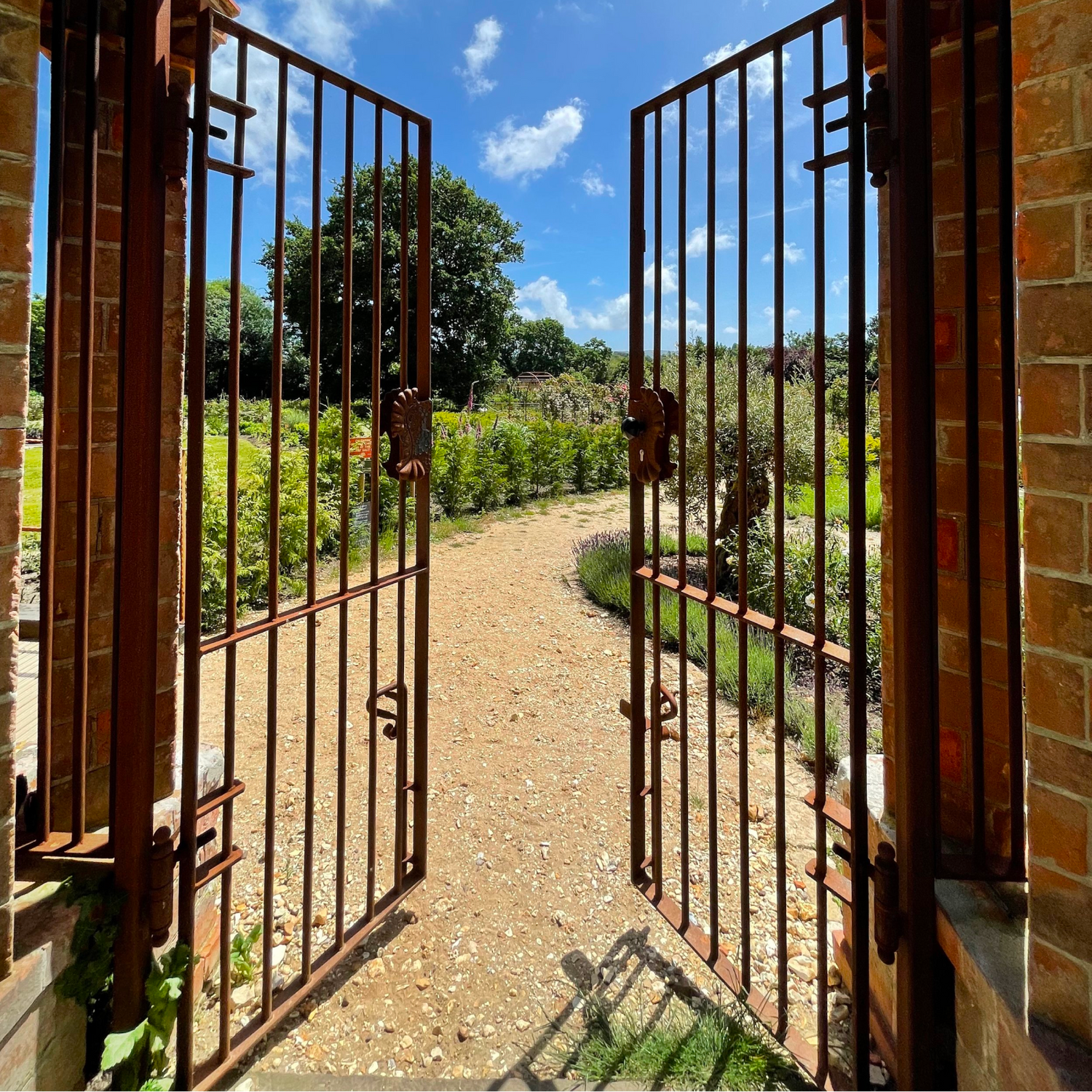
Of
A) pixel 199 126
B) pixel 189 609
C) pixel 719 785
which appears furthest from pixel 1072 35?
pixel 719 785

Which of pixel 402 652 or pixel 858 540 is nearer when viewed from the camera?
pixel 858 540

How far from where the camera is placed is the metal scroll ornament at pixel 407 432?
1.91 m

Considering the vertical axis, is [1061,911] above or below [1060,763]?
below

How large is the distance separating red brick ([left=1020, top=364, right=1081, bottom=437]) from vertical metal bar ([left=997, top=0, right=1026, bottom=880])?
0.20m

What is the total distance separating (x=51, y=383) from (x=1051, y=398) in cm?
166

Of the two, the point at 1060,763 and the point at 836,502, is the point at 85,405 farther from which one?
the point at 836,502

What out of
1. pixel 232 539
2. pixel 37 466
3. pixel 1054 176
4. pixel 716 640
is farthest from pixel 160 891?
pixel 37 466

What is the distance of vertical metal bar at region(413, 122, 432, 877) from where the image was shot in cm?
206

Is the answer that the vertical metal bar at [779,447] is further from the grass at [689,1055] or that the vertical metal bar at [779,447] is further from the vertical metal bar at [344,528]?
the vertical metal bar at [344,528]

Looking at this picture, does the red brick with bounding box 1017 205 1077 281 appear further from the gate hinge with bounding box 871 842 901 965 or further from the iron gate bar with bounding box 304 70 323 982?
the iron gate bar with bounding box 304 70 323 982

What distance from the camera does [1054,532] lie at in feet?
3.10

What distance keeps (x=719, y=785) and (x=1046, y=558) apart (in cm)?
236

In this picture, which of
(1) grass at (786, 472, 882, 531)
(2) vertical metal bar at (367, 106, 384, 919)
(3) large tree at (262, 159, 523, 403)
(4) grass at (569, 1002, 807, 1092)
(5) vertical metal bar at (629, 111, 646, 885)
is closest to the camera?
(4) grass at (569, 1002, 807, 1092)

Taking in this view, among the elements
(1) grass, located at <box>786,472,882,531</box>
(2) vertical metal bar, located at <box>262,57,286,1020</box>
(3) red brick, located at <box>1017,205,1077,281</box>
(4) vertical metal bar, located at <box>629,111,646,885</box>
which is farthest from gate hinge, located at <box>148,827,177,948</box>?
(1) grass, located at <box>786,472,882,531</box>
